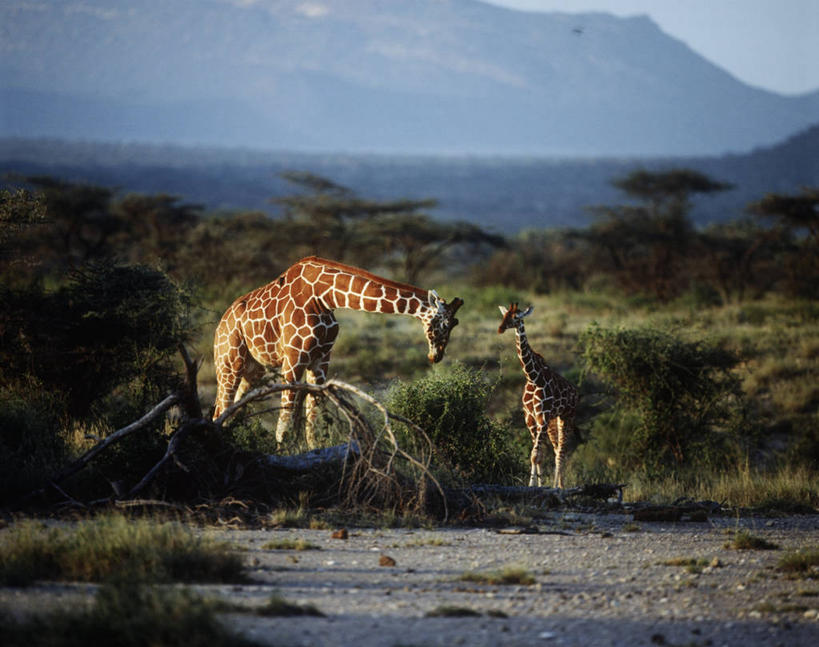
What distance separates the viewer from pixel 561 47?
Result: 200 meters

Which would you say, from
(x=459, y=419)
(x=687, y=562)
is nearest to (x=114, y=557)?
(x=687, y=562)

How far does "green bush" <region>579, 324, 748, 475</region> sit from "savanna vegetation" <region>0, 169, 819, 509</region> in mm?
25

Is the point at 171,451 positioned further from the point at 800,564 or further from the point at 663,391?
the point at 663,391

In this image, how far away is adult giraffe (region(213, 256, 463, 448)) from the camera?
8.77 meters

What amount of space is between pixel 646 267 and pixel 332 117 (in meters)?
177

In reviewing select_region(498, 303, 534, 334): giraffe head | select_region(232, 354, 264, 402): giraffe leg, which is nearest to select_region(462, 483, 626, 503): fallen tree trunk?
select_region(498, 303, 534, 334): giraffe head

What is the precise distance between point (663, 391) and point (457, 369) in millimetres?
4268

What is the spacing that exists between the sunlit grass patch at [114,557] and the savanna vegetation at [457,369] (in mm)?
1659

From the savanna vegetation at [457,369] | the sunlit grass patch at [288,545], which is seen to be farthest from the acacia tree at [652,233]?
the sunlit grass patch at [288,545]

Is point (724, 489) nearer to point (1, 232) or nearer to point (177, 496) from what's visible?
point (177, 496)

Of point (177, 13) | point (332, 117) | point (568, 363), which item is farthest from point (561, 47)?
point (568, 363)

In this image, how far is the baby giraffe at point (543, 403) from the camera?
9930 millimetres

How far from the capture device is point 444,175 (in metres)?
136

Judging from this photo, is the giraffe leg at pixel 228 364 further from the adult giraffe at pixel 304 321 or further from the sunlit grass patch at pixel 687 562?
the sunlit grass patch at pixel 687 562
